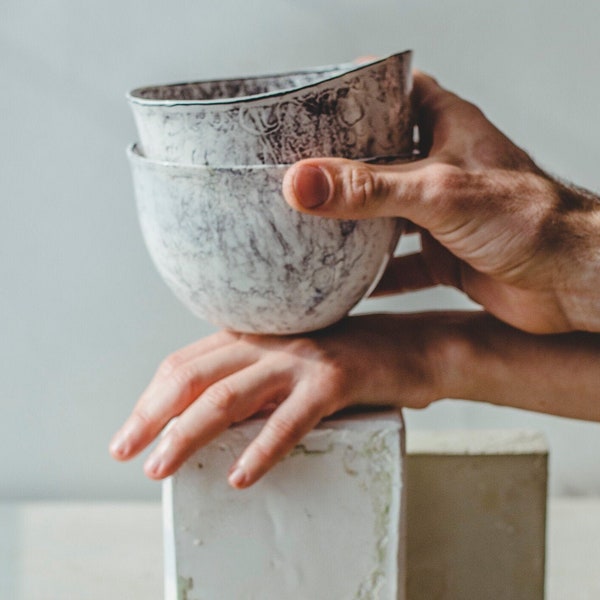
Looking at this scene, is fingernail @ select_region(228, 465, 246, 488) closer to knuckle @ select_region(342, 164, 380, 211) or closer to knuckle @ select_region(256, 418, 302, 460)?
knuckle @ select_region(256, 418, 302, 460)

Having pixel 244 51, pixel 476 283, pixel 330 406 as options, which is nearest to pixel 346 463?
pixel 330 406

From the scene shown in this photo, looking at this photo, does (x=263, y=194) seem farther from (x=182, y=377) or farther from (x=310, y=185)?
(x=182, y=377)

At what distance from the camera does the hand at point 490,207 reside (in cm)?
70

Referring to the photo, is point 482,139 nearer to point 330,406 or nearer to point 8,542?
point 330,406

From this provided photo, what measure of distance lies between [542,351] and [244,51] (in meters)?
0.71

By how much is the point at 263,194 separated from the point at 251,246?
1.7 inches

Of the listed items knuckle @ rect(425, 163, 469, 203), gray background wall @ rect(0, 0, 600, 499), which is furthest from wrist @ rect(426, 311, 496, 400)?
gray background wall @ rect(0, 0, 600, 499)

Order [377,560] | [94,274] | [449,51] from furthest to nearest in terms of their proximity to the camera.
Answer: [94,274] → [449,51] → [377,560]

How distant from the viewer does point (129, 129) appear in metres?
1.39

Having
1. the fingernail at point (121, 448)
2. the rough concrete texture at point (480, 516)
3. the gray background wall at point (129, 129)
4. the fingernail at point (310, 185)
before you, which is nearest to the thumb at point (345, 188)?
the fingernail at point (310, 185)

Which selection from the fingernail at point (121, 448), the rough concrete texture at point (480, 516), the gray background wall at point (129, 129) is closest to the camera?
the fingernail at point (121, 448)

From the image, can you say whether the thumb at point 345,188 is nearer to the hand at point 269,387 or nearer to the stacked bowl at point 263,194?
the stacked bowl at point 263,194

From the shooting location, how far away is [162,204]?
753 mm

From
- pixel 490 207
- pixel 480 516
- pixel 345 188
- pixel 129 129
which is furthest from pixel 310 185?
pixel 129 129
